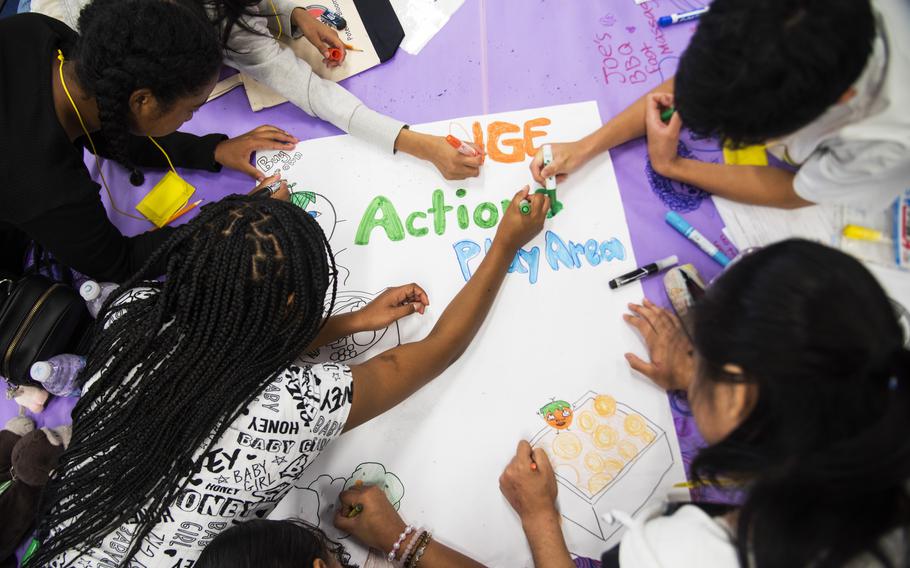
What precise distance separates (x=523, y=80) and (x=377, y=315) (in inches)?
19.8

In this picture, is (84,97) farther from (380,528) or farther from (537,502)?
(537,502)

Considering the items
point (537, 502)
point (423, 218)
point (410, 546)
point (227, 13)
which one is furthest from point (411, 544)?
point (227, 13)

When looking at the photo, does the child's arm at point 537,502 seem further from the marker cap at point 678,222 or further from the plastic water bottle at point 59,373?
the plastic water bottle at point 59,373

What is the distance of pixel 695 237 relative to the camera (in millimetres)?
836

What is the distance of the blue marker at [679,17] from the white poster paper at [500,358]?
220 mm

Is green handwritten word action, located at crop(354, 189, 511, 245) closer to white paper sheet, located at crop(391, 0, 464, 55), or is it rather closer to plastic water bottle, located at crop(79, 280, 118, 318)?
white paper sheet, located at crop(391, 0, 464, 55)

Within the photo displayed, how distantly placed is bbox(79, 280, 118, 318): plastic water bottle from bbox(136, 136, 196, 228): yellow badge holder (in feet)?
0.48

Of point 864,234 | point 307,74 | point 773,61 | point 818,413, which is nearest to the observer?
point 818,413

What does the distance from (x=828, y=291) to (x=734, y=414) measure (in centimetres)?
15

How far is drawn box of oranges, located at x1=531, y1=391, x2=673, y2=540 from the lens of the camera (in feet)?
2.48

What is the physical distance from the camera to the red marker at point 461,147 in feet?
2.93

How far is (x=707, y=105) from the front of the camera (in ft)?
2.03

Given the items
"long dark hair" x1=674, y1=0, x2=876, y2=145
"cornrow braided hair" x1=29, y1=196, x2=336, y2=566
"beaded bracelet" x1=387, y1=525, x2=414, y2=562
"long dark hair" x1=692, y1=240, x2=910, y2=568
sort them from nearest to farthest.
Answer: "long dark hair" x1=692, y1=240, x2=910, y2=568, "long dark hair" x1=674, y1=0, x2=876, y2=145, "cornrow braided hair" x1=29, y1=196, x2=336, y2=566, "beaded bracelet" x1=387, y1=525, x2=414, y2=562

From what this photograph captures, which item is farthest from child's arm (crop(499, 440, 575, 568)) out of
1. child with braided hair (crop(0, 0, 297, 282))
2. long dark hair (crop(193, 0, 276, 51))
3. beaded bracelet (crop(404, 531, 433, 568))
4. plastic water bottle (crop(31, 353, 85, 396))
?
long dark hair (crop(193, 0, 276, 51))
